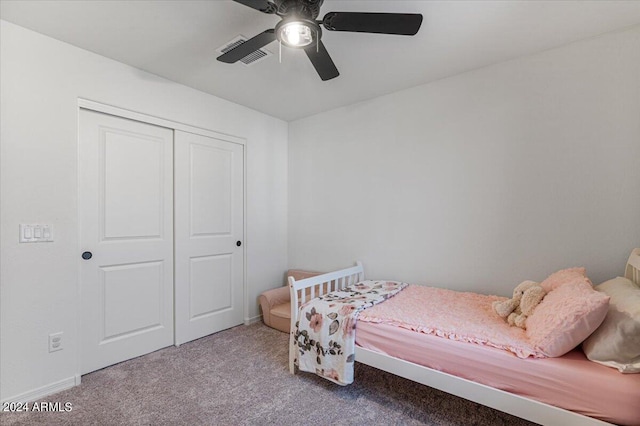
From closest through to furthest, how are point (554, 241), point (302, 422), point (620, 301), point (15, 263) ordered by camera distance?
point (620, 301) < point (302, 422) < point (15, 263) < point (554, 241)

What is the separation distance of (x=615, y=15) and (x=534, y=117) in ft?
2.18

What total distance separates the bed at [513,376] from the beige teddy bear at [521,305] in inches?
11.7

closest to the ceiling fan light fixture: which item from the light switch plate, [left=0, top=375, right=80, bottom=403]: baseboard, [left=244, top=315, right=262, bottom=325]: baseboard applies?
the light switch plate

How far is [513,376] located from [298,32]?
197 cm

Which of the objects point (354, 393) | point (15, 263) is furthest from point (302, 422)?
point (15, 263)

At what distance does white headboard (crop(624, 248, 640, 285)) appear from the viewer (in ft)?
5.39

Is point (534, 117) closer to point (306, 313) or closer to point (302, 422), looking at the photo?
point (306, 313)

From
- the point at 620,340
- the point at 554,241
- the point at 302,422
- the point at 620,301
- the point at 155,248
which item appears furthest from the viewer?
the point at 155,248

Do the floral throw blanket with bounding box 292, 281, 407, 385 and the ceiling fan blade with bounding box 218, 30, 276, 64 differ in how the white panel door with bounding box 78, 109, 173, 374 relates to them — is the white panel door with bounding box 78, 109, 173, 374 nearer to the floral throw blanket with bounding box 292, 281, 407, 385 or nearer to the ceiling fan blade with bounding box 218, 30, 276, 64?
the ceiling fan blade with bounding box 218, 30, 276, 64

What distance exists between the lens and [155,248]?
2613mm

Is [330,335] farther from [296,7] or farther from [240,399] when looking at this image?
[296,7]

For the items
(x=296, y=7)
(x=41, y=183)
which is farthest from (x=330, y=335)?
(x=41, y=183)

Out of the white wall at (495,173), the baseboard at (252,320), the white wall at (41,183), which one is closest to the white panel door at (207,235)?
the baseboard at (252,320)

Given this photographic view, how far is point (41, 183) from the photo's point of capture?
199 cm
